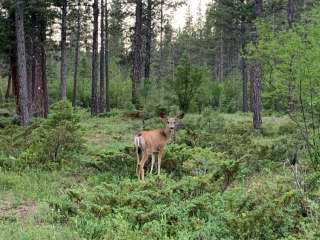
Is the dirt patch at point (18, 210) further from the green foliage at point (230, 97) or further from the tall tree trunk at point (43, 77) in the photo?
the green foliage at point (230, 97)

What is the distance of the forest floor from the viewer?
7.02 m

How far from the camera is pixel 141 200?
26.6 feet

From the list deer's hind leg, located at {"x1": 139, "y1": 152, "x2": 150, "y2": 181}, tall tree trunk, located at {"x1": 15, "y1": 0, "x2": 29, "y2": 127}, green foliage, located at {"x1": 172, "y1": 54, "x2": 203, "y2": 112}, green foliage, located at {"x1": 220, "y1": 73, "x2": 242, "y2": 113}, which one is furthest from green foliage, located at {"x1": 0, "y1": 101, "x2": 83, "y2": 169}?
green foliage, located at {"x1": 220, "y1": 73, "x2": 242, "y2": 113}

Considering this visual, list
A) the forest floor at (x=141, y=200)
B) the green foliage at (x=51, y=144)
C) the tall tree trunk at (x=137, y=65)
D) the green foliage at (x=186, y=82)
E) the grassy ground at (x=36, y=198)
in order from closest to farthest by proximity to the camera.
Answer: the forest floor at (x=141, y=200), the grassy ground at (x=36, y=198), the green foliage at (x=51, y=144), the green foliage at (x=186, y=82), the tall tree trunk at (x=137, y=65)

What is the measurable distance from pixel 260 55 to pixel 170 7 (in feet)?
84.0

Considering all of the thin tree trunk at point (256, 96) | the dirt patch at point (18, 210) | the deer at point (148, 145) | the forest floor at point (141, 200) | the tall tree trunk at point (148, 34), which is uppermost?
the tall tree trunk at point (148, 34)

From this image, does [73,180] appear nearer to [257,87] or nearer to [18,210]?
[18,210]

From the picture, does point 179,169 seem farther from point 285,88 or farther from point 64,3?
point 64,3

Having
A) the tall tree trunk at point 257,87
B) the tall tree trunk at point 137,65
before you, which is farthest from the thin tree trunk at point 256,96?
the tall tree trunk at point 137,65

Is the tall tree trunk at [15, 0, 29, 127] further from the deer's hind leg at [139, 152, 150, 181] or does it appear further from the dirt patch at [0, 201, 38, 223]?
the dirt patch at [0, 201, 38, 223]

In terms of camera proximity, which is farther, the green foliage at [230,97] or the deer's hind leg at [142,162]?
the green foliage at [230,97]

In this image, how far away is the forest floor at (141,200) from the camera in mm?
7016

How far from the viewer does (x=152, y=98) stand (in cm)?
2381

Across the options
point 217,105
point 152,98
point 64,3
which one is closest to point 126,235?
point 152,98
